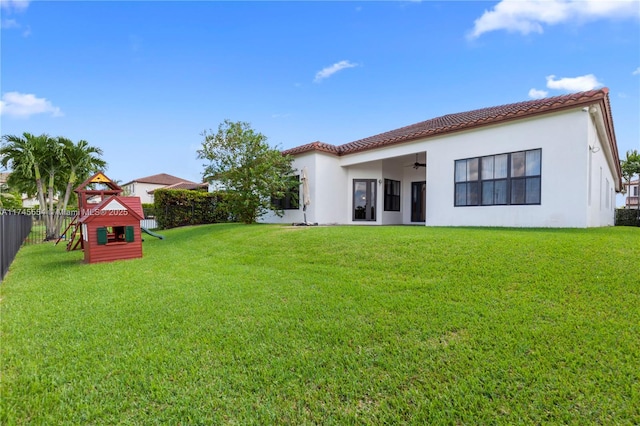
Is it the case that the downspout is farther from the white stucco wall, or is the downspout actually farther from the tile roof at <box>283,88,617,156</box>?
the tile roof at <box>283,88,617,156</box>

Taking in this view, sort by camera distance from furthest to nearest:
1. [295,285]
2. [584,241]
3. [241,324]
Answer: [584,241] → [295,285] → [241,324]

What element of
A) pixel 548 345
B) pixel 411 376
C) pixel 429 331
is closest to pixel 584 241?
pixel 548 345

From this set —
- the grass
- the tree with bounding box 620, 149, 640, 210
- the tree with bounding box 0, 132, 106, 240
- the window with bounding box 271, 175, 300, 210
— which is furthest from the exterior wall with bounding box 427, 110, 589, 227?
the tree with bounding box 620, 149, 640, 210

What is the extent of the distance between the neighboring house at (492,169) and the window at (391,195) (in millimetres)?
118

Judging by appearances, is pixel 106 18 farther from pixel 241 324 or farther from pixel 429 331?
pixel 429 331

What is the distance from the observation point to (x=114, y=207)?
882 centimetres

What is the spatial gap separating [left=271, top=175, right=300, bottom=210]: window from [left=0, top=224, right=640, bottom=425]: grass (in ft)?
30.6

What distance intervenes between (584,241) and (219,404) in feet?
24.5

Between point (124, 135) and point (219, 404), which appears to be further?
point (124, 135)

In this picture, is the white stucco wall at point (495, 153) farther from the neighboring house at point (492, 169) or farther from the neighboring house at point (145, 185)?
the neighboring house at point (145, 185)

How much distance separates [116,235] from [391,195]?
39.4 ft

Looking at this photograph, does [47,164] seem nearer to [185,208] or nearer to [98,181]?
[185,208]

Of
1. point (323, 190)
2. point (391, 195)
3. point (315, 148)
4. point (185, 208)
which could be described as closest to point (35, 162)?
point (185, 208)

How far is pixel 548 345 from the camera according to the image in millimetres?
3066
